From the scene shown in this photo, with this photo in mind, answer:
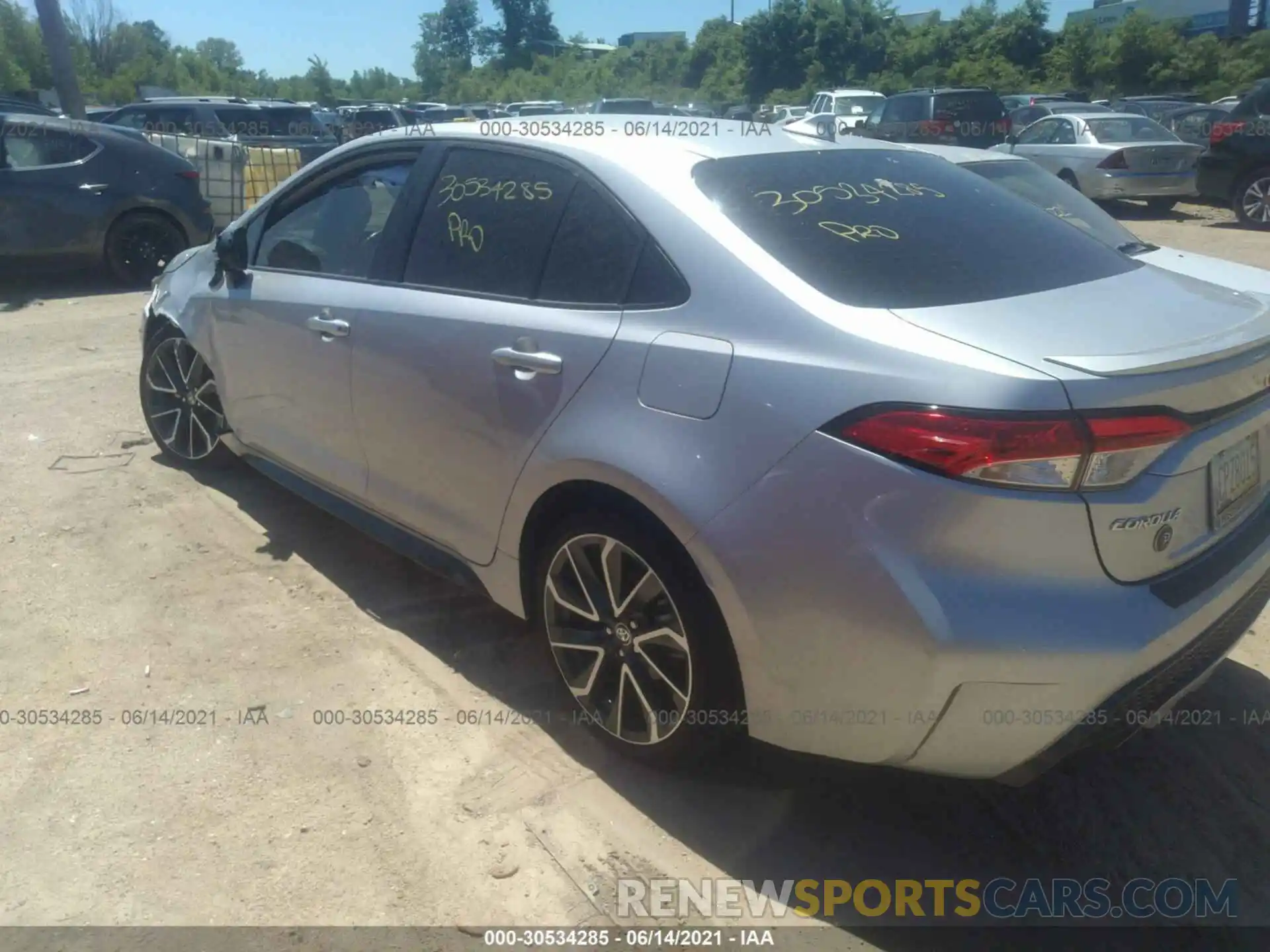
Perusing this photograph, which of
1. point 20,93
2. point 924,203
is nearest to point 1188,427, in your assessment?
point 924,203

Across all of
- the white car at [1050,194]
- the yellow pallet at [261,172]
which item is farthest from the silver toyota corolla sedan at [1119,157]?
the yellow pallet at [261,172]

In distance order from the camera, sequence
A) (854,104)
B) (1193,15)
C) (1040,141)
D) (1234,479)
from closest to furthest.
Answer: (1234,479) < (1040,141) < (854,104) < (1193,15)

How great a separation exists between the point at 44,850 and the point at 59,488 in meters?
2.71

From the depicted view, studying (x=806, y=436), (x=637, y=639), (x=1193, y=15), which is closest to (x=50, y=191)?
(x=637, y=639)

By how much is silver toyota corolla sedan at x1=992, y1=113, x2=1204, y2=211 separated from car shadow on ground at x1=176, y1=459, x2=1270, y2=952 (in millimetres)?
13520

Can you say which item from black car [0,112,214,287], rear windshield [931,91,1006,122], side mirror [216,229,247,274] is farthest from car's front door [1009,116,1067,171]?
side mirror [216,229,247,274]

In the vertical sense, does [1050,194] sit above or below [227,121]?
below

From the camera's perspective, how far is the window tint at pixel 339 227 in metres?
3.65

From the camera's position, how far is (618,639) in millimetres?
2826

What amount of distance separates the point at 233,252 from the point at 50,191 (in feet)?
21.3

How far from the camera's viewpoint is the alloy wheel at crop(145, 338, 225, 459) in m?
4.76

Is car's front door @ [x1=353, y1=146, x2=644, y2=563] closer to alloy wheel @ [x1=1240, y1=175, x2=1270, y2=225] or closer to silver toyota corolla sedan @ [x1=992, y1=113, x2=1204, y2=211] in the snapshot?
alloy wheel @ [x1=1240, y1=175, x2=1270, y2=225]

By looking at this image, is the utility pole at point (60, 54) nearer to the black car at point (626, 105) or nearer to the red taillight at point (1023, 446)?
the black car at point (626, 105)

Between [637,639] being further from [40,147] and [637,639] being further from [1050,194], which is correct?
[40,147]
